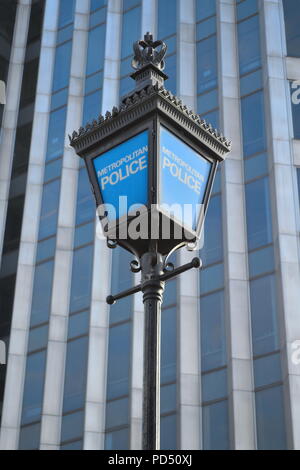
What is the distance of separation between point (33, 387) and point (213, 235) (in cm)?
924

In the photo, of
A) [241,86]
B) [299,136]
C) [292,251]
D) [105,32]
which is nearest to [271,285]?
[292,251]

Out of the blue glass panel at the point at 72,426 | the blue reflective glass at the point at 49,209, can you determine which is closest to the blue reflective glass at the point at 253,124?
the blue reflective glass at the point at 49,209

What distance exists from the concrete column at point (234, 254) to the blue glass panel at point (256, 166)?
25 cm

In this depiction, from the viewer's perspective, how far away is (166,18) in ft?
114

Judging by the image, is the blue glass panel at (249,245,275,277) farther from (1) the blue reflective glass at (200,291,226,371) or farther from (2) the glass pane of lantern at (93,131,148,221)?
(2) the glass pane of lantern at (93,131,148,221)

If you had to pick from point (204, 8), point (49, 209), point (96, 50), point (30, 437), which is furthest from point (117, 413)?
point (96, 50)

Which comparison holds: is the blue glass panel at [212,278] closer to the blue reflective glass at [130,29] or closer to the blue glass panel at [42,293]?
the blue glass panel at [42,293]

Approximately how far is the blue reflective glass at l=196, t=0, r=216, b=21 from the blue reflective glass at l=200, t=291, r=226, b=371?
1281 centimetres

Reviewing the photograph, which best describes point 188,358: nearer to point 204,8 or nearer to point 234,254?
point 234,254

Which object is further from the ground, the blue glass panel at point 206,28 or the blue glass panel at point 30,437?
the blue glass panel at point 206,28

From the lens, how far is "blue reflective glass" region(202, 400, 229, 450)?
24.6 m

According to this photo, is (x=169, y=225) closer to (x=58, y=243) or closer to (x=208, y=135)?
(x=208, y=135)

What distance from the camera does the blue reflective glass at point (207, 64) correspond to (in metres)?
31.6

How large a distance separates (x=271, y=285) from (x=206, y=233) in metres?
3.77
